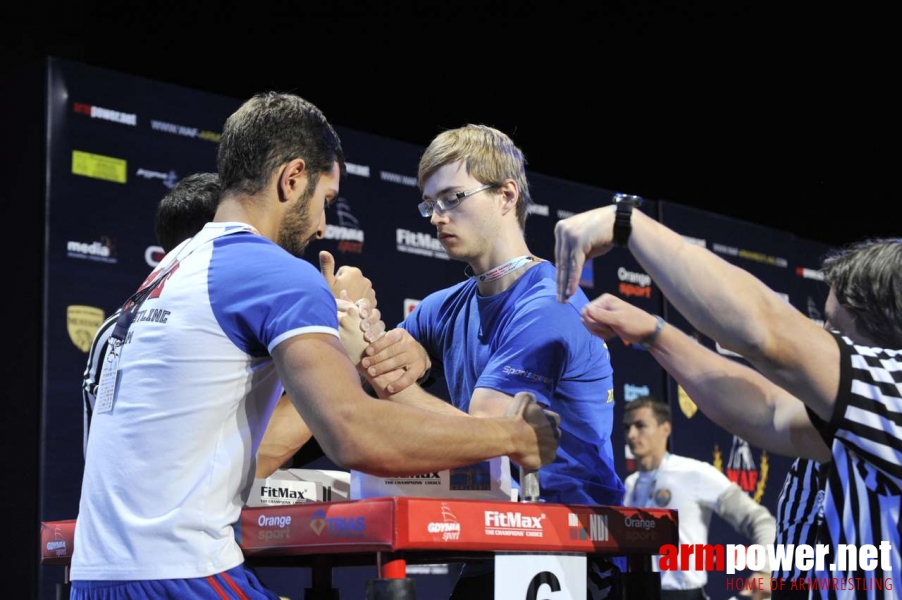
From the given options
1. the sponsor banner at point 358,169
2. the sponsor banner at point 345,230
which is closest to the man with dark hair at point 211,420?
the sponsor banner at point 345,230

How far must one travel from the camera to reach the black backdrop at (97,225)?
4.07 m

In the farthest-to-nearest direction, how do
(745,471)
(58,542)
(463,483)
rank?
1. (745,471)
2. (58,542)
3. (463,483)

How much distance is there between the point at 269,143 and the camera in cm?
196

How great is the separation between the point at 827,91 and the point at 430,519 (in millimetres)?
6162

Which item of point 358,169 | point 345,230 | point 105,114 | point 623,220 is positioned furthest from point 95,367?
point 358,169

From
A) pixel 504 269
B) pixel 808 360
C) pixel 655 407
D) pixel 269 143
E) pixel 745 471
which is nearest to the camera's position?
pixel 808 360

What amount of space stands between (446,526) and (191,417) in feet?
1.43

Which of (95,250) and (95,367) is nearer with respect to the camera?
(95,367)

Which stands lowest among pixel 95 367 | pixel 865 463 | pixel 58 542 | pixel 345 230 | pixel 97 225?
pixel 58 542

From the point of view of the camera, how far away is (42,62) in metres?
4.25

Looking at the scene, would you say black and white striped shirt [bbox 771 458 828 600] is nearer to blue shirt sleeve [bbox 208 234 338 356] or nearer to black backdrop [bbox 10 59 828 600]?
blue shirt sleeve [bbox 208 234 338 356]

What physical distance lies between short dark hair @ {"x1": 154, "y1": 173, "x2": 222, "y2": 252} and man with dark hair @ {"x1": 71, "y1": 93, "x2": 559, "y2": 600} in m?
0.80

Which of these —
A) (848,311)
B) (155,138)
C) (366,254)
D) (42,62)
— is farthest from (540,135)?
(848,311)

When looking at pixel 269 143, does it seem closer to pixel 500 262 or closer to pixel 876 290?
pixel 500 262
